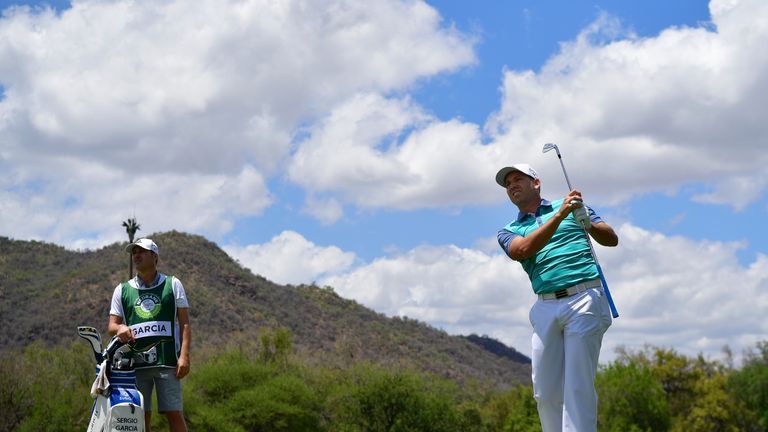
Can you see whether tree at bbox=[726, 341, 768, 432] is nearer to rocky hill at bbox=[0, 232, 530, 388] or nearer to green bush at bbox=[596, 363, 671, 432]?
green bush at bbox=[596, 363, 671, 432]

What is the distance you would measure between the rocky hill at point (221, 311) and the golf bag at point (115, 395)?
4586cm

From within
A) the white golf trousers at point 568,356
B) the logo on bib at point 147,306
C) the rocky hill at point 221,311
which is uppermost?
the rocky hill at point 221,311

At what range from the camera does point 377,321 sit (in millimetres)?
94375

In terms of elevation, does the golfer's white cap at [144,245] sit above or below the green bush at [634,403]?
below

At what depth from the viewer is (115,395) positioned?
6.83m

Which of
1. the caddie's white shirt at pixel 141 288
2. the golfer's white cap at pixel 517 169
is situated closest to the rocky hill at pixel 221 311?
the caddie's white shirt at pixel 141 288

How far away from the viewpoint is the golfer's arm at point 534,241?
5754 millimetres

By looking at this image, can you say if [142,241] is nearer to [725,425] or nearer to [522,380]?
[725,425]

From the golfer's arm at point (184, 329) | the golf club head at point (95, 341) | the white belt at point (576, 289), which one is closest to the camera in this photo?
the white belt at point (576, 289)

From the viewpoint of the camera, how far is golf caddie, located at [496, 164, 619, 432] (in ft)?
18.9

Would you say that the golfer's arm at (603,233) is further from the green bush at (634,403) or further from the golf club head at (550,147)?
the green bush at (634,403)

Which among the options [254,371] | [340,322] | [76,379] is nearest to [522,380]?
[340,322]

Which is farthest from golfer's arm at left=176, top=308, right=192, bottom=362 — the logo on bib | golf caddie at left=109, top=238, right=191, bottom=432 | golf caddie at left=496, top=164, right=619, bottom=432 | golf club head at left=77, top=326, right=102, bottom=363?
golf caddie at left=496, top=164, right=619, bottom=432

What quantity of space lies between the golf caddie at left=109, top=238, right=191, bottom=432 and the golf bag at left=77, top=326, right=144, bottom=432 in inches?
12.0
